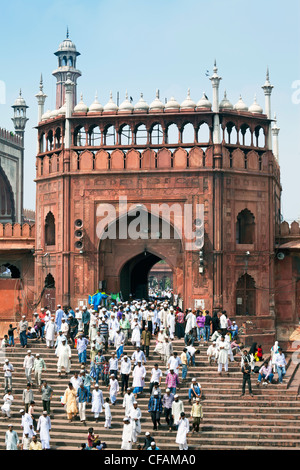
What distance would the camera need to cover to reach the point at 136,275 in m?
32.2

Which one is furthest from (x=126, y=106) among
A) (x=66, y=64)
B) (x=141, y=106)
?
(x=66, y=64)

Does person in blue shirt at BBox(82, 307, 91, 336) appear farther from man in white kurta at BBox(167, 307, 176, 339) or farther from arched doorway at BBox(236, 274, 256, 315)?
arched doorway at BBox(236, 274, 256, 315)

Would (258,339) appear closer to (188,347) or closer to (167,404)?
(188,347)

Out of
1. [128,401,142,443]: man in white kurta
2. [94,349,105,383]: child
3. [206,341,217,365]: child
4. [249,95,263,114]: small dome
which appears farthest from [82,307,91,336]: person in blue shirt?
[249,95,263,114]: small dome

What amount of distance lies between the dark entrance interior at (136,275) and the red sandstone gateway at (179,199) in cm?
150

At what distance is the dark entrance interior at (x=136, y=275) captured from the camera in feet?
96.5

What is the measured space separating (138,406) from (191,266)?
25.8 feet

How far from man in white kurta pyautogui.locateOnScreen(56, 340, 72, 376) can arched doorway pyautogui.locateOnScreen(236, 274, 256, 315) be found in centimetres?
789

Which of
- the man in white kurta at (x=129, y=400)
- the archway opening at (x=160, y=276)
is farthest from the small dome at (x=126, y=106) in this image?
the archway opening at (x=160, y=276)

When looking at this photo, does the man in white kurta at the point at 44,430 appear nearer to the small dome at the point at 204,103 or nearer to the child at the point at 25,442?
the child at the point at 25,442

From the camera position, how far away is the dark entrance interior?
29406 mm

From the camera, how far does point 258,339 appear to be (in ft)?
86.7

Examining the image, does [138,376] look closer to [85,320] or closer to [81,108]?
[85,320]

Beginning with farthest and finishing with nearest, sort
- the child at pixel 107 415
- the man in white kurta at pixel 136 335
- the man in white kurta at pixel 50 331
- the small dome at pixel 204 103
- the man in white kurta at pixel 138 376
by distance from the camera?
the small dome at pixel 204 103, the man in white kurta at pixel 50 331, the man in white kurta at pixel 136 335, the man in white kurta at pixel 138 376, the child at pixel 107 415
